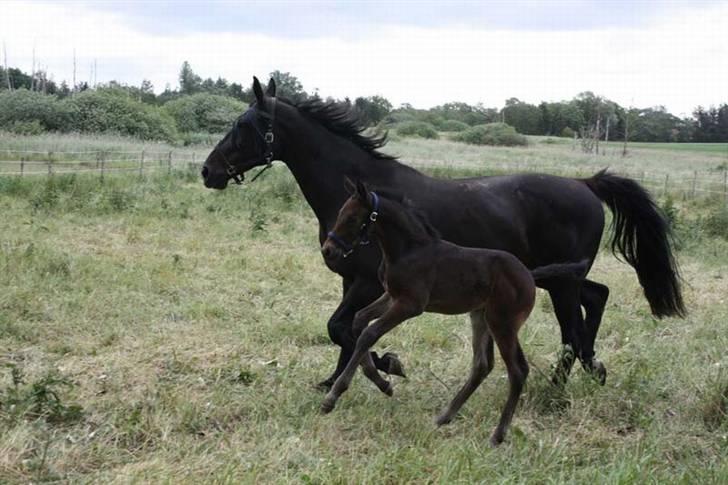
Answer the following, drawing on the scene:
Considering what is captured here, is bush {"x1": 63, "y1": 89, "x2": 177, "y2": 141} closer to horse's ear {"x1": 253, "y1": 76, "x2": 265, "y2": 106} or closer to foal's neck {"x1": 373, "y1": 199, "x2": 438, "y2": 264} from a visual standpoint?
horse's ear {"x1": 253, "y1": 76, "x2": 265, "y2": 106}

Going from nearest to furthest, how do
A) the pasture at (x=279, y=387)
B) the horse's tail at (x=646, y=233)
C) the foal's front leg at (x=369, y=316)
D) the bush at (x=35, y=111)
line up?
the pasture at (x=279, y=387) < the foal's front leg at (x=369, y=316) < the horse's tail at (x=646, y=233) < the bush at (x=35, y=111)

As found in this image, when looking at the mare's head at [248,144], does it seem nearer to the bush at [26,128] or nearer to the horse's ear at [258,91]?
the horse's ear at [258,91]

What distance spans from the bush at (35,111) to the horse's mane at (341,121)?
39.2 m

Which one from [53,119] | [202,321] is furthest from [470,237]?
[53,119]

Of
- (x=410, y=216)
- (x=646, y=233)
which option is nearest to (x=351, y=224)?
(x=410, y=216)

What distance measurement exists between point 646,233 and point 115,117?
40803mm

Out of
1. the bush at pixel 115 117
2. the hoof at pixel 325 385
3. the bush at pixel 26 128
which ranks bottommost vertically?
the hoof at pixel 325 385

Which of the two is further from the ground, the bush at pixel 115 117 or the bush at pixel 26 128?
the bush at pixel 115 117

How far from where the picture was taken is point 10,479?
3.45 meters

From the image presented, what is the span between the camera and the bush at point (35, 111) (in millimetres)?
41000

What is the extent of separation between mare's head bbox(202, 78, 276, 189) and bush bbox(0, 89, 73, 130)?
38.8 metres

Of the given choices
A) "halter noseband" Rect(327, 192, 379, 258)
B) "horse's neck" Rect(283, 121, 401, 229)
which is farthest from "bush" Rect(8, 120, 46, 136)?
"halter noseband" Rect(327, 192, 379, 258)

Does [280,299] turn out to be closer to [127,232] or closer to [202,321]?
[202,321]

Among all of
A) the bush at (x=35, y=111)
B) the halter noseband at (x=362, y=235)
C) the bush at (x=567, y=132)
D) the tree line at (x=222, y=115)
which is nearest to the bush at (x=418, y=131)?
the tree line at (x=222, y=115)
